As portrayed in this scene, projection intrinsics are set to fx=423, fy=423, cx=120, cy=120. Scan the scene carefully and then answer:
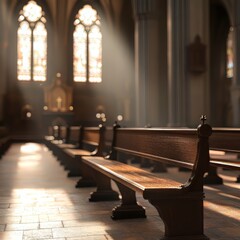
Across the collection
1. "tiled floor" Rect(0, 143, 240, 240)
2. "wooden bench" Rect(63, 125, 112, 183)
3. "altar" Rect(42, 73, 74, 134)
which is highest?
"altar" Rect(42, 73, 74, 134)

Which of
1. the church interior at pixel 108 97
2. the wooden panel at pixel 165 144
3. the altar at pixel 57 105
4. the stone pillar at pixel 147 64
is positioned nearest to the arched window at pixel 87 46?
the church interior at pixel 108 97

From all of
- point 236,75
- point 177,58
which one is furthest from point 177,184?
point 236,75

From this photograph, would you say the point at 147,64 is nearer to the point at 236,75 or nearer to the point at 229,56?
the point at 236,75

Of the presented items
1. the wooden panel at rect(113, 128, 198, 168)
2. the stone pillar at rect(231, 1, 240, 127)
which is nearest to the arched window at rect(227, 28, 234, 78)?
the stone pillar at rect(231, 1, 240, 127)

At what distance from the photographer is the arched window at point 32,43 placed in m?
27.1

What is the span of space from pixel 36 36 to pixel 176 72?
658 inches

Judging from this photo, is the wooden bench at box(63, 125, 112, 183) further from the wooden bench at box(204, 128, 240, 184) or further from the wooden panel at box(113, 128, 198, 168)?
the wooden bench at box(204, 128, 240, 184)

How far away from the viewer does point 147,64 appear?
671 inches

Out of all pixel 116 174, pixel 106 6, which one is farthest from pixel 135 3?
pixel 116 174

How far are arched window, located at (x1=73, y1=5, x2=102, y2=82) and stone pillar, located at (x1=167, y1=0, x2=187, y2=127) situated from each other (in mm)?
15366

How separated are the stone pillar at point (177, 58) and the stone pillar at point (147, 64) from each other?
13.1 ft

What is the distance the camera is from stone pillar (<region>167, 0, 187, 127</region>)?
1255cm

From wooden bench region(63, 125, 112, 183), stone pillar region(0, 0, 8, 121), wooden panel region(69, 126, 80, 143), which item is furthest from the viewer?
stone pillar region(0, 0, 8, 121)

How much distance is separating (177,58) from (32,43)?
54.5 feet
